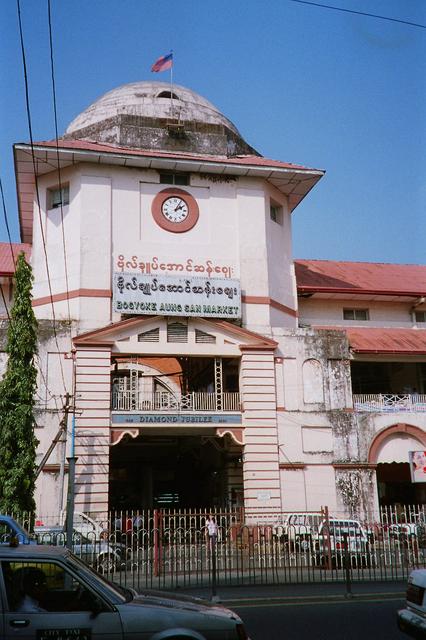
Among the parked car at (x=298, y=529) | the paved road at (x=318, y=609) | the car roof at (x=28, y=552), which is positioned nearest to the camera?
the car roof at (x=28, y=552)

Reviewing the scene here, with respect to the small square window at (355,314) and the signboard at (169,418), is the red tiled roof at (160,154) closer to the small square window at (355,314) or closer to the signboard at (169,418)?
the small square window at (355,314)

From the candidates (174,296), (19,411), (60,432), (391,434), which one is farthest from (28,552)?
(391,434)

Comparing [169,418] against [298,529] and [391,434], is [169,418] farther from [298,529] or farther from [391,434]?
[391,434]

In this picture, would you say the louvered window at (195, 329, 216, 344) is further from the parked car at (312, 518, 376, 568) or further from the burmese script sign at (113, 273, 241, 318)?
the parked car at (312, 518, 376, 568)

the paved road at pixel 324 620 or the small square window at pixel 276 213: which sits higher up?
the small square window at pixel 276 213

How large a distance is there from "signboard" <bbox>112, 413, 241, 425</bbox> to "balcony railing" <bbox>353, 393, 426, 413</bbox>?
255 inches

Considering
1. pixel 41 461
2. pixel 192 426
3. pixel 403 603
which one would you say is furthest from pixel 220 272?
pixel 403 603

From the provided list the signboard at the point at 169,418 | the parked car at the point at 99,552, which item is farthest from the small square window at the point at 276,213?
the parked car at the point at 99,552

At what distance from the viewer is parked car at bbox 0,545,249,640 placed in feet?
22.4

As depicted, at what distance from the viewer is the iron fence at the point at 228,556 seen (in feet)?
56.4

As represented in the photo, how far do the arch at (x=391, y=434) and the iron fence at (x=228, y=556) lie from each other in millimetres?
10798

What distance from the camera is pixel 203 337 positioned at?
30.0m

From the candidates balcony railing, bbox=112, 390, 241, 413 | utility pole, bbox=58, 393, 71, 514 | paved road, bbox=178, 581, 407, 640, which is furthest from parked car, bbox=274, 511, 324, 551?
utility pole, bbox=58, 393, 71, 514

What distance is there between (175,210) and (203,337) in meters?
6.28
